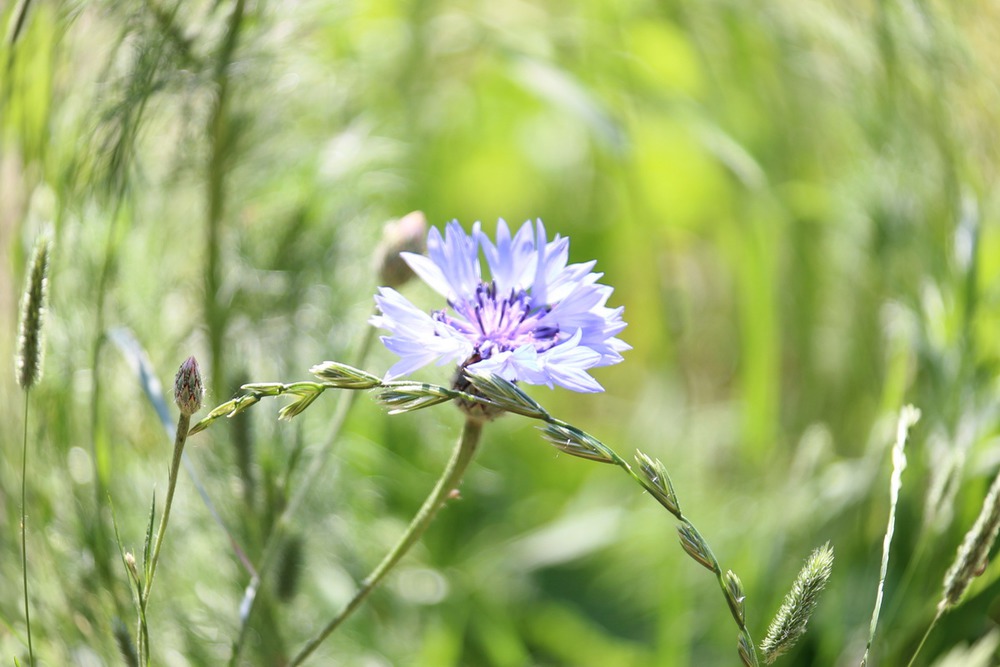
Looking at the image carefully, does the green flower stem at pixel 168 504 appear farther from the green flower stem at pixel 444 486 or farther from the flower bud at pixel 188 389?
A: the green flower stem at pixel 444 486

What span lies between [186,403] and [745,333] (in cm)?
87

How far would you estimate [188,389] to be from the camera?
1.66 feet

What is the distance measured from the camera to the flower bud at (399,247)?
691 millimetres

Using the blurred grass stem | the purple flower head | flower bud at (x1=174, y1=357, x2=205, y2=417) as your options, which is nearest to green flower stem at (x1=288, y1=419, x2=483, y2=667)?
the purple flower head

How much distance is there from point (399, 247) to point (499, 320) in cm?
12

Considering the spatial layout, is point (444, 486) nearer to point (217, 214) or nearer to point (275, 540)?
point (275, 540)

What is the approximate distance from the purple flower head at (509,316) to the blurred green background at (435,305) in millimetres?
229

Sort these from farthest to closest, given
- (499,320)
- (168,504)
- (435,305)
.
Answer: (435,305)
(499,320)
(168,504)

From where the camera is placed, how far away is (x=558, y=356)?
54 cm

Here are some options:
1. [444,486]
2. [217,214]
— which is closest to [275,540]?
[444,486]

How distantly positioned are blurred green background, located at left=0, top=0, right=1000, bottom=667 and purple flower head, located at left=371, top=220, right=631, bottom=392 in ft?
0.75

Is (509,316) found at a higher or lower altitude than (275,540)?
higher

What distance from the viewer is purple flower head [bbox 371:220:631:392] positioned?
21.0 inches

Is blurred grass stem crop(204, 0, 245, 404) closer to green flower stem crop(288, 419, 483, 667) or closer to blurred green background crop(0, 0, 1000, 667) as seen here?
blurred green background crop(0, 0, 1000, 667)
